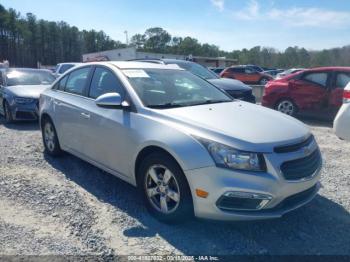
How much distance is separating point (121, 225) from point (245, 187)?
137cm

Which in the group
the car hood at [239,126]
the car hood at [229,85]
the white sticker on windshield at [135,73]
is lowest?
the car hood at [239,126]

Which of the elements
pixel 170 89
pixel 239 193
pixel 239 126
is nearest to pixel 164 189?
pixel 239 193

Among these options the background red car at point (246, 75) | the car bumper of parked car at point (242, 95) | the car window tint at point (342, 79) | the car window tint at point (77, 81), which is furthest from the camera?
the background red car at point (246, 75)

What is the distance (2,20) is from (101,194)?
278ft

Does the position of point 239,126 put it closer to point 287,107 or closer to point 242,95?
point 242,95

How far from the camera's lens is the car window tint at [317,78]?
9039 millimetres

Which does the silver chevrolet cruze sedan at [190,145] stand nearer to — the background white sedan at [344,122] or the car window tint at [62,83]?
the car window tint at [62,83]

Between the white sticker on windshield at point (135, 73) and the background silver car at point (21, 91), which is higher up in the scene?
the white sticker on windshield at point (135, 73)

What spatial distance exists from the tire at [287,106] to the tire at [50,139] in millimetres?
6493

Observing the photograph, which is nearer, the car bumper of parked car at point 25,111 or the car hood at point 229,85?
the car bumper of parked car at point 25,111

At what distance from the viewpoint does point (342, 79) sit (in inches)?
343

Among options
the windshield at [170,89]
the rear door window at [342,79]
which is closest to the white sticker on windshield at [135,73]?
the windshield at [170,89]

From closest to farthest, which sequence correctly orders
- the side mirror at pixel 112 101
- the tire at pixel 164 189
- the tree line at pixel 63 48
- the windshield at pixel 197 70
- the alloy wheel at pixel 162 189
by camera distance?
1. the tire at pixel 164 189
2. the alloy wheel at pixel 162 189
3. the side mirror at pixel 112 101
4. the windshield at pixel 197 70
5. the tree line at pixel 63 48

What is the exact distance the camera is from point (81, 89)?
479 centimetres
